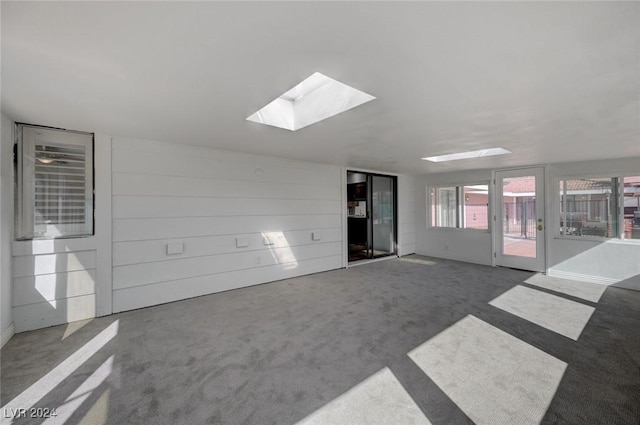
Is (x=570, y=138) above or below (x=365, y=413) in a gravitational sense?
above

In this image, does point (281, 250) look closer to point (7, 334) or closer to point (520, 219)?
point (7, 334)

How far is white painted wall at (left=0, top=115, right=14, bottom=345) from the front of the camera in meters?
2.43

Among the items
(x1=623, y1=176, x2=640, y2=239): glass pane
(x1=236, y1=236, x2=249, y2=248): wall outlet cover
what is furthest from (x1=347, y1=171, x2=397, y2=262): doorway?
(x1=623, y1=176, x2=640, y2=239): glass pane

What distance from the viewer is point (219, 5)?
3.76 ft

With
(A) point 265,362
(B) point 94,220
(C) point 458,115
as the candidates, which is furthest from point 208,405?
(C) point 458,115

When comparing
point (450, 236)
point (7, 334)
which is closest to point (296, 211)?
point (7, 334)

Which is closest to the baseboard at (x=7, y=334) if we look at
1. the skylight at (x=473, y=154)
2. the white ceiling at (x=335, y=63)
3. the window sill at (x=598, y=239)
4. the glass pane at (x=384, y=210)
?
the white ceiling at (x=335, y=63)

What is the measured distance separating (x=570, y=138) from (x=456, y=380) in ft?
10.4

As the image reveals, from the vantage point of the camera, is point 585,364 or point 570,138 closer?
point 585,364

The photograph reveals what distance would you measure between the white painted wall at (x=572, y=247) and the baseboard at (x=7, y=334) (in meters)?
7.24

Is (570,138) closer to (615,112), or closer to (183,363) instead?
(615,112)

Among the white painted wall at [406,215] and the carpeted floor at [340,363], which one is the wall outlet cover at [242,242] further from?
the white painted wall at [406,215]

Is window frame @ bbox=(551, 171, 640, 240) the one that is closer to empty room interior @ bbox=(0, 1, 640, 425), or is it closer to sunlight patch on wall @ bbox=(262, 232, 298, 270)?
empty room interior @ bbox=(0, 1, 640, 425)

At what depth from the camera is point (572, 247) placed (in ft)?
15.2
